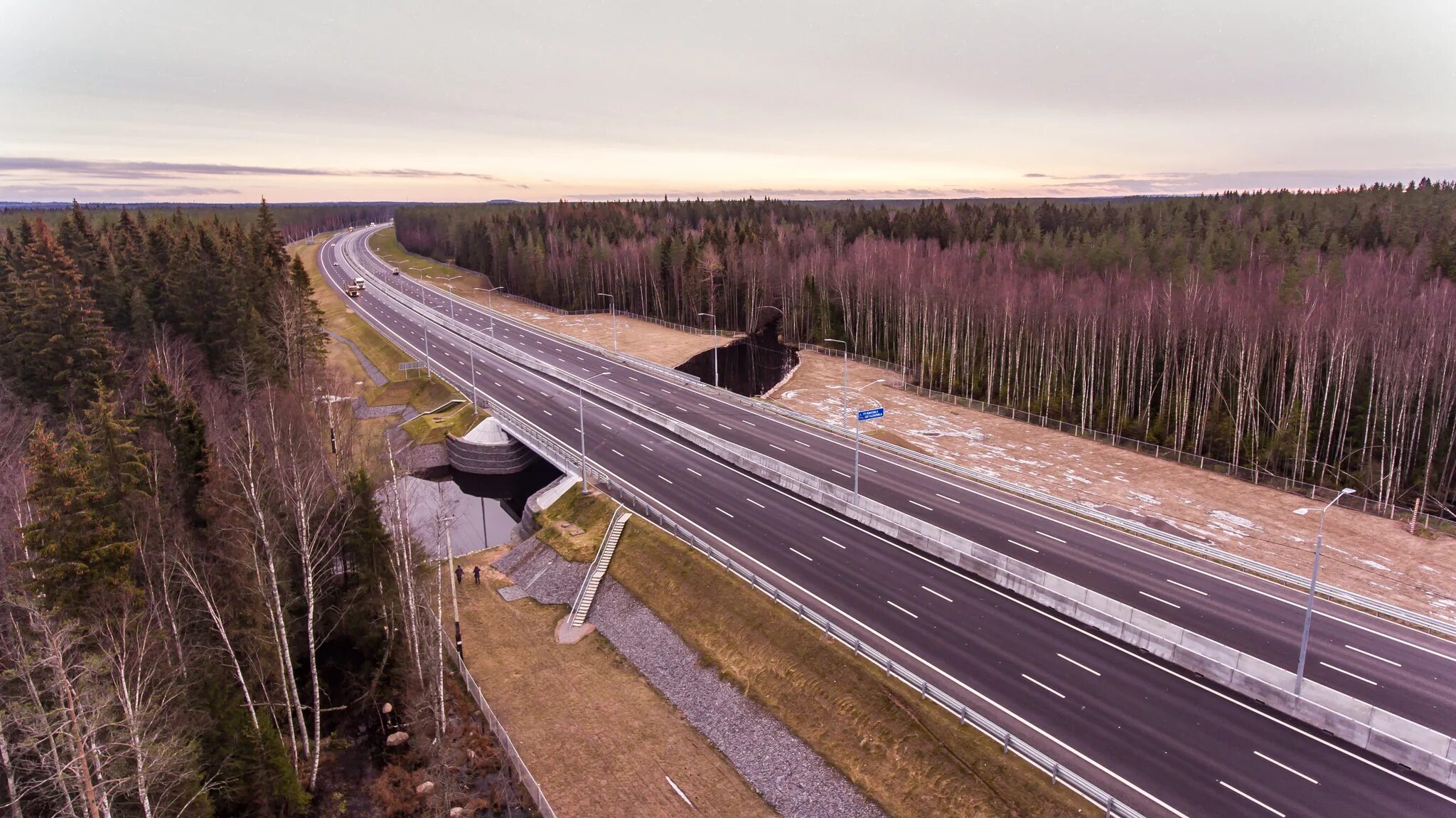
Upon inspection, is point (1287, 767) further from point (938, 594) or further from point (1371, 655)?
point (938, 594)

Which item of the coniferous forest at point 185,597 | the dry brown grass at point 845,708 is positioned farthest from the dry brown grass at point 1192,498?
the coniferous forest at point 185,597

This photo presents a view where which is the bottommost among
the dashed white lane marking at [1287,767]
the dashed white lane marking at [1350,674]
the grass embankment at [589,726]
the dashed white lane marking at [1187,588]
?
the grass embankment at [589,726]

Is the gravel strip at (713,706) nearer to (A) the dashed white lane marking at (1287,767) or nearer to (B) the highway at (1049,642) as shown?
(B) the highway at (1049,642)

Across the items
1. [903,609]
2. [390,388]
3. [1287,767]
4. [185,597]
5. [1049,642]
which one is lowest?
[1287,767]

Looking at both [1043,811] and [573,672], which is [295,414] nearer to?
[573,672]

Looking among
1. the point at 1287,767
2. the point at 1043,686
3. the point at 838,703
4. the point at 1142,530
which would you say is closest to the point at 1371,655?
the point at 1287,767

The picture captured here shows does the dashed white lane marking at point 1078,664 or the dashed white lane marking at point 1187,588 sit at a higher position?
the dashed white lane marking at point 1187,588

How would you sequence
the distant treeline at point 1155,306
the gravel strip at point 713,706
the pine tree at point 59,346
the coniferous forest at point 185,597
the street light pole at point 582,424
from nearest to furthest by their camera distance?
the coniferous forest at point 185,597 < the gravel strip at point 713,706 < the pine tree at point 59,346 < the street light pole at point 582,424 < the distant treeline at point 1155,306
